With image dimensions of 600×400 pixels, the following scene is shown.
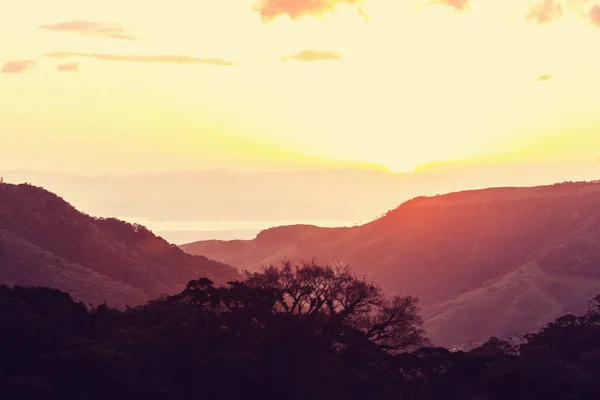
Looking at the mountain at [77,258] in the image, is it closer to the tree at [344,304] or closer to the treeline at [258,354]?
the tree at [344,304]

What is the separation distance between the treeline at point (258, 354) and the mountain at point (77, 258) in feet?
238

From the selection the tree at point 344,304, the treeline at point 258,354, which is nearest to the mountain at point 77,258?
the tree at point 344,304

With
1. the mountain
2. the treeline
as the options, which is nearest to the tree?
the treeline

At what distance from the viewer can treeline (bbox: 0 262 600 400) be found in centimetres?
6912

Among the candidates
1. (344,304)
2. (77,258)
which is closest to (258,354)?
(344,304)

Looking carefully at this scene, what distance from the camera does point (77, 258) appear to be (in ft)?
594

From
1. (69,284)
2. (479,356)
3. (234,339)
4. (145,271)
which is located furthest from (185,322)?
(145,271)

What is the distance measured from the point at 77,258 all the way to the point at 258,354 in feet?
360

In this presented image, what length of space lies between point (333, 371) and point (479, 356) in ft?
52.1

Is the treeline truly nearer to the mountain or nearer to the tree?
the tree

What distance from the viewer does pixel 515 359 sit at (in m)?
83.6

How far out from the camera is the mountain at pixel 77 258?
157 m

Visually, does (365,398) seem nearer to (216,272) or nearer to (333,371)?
(333,371)

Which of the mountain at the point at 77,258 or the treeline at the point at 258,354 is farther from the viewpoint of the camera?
the mountain at the point at 77,258
